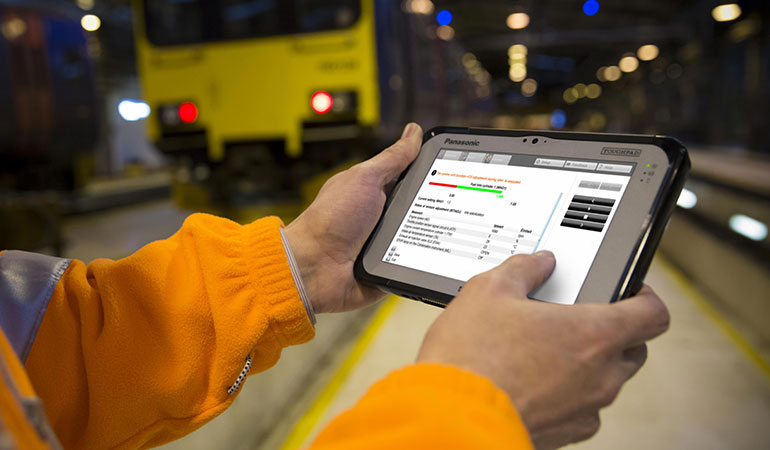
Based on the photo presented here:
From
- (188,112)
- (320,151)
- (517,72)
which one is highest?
(188,112)

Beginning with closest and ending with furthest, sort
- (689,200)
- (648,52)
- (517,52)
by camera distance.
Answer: (689,200), (648,52), (517,52)

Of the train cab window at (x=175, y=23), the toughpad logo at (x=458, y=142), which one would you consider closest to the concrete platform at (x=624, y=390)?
the toughpad logo at (x=458, y=142)

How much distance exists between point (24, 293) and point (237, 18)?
169 inches

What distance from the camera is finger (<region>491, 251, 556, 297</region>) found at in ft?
2.64

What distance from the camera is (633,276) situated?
867 millimetres

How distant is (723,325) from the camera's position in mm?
Answer: 3361

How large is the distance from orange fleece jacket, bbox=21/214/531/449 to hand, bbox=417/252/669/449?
1.58ft

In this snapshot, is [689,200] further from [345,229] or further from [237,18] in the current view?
[345,229]

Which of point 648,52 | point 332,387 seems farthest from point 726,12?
point 332,387

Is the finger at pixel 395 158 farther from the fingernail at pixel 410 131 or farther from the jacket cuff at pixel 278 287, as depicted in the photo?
the jacket cuff at pixel 278 287

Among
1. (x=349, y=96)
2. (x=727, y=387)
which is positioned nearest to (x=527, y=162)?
(x=727, y=387)

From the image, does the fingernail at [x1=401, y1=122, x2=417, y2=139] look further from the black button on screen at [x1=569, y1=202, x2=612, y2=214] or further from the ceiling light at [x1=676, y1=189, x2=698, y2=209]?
the ceiling light at [x1=676, y1=189, x2=698, y2=209]

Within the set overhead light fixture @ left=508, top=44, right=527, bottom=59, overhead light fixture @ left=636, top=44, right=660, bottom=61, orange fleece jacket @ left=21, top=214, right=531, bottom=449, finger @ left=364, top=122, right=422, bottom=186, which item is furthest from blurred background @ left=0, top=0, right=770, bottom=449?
overhead light fixture @ left=508, top=44, right=527, bottom=59

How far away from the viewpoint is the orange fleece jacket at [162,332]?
1018mm
